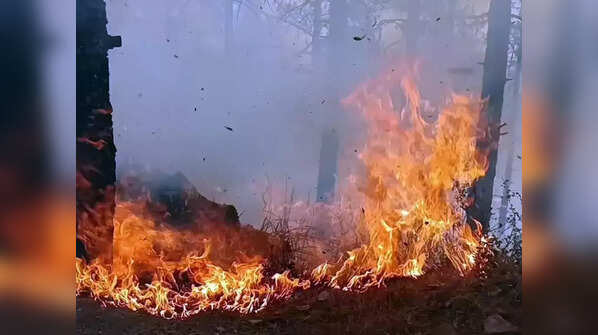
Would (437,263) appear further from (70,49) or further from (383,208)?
(70,49)

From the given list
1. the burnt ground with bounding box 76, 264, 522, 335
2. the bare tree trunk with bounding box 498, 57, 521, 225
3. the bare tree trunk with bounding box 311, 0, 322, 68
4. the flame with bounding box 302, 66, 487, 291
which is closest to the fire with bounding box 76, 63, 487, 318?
the flame with bounding box 302, 66, 487, 291

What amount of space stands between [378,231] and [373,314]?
24.4 inches

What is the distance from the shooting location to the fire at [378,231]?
3379mm

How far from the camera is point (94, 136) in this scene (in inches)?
128

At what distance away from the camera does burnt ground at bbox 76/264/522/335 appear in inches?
125

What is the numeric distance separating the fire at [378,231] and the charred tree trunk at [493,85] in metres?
0.08

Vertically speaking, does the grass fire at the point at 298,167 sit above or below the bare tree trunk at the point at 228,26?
below

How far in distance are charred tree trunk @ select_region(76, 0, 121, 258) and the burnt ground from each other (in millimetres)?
490

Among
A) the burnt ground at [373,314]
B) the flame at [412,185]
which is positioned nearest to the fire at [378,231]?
the flame at [412,185]

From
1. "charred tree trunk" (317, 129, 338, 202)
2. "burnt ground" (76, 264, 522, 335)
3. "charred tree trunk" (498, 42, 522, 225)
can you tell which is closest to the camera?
"burnt ground" (76, 264, 522, 335)

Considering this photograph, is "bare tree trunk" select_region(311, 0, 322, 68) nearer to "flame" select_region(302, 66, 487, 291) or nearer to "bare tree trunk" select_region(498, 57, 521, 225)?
"flame" select_region(302, 66, 487, 291)

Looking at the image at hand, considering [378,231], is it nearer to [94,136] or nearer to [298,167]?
[298,167]

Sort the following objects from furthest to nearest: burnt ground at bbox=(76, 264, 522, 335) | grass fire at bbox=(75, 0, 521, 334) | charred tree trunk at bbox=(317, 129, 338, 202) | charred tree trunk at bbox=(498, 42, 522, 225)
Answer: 1. charred tree trunk at bbox=(317, 129, 338, 202)
2. charred tree trunk at bbox=(498, 42, 522, 225)
3. grass fire at bbox=(75, 0, 521, 334)
4. burnt ground at bbox=(76, 264, 522, 335)

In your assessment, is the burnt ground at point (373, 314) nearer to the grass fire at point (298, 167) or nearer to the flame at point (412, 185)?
the grass fire at point (298, 167)
